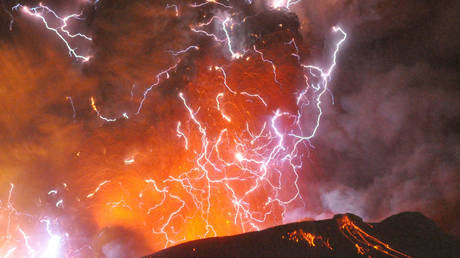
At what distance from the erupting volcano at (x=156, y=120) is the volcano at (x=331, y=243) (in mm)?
5365

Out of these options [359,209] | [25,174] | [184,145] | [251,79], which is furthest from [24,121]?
[359,209]

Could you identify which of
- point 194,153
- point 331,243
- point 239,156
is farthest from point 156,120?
point 331,243

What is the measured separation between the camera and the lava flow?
8.68m

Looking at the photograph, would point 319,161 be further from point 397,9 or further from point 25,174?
point 25,174

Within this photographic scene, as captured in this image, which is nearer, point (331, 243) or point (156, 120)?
point (331, 243)

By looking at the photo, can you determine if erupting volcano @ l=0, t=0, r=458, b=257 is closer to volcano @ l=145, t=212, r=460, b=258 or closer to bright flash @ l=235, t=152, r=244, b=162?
bright flash @ l=235, t=152, r=244, b=162

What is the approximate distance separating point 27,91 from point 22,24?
161 centimetres

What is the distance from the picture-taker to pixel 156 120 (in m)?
9.33

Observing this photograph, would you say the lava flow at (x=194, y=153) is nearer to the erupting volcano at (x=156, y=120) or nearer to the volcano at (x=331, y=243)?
the erupting volcano at (x=156, y=120)

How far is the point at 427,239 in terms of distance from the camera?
3.82 m

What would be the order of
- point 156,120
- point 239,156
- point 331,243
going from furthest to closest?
point 156,120 → point 239,156 → point 331,243

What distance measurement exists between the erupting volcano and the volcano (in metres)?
5.36

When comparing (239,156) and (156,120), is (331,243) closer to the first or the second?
(239,156)

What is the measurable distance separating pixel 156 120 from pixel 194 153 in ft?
4.94
